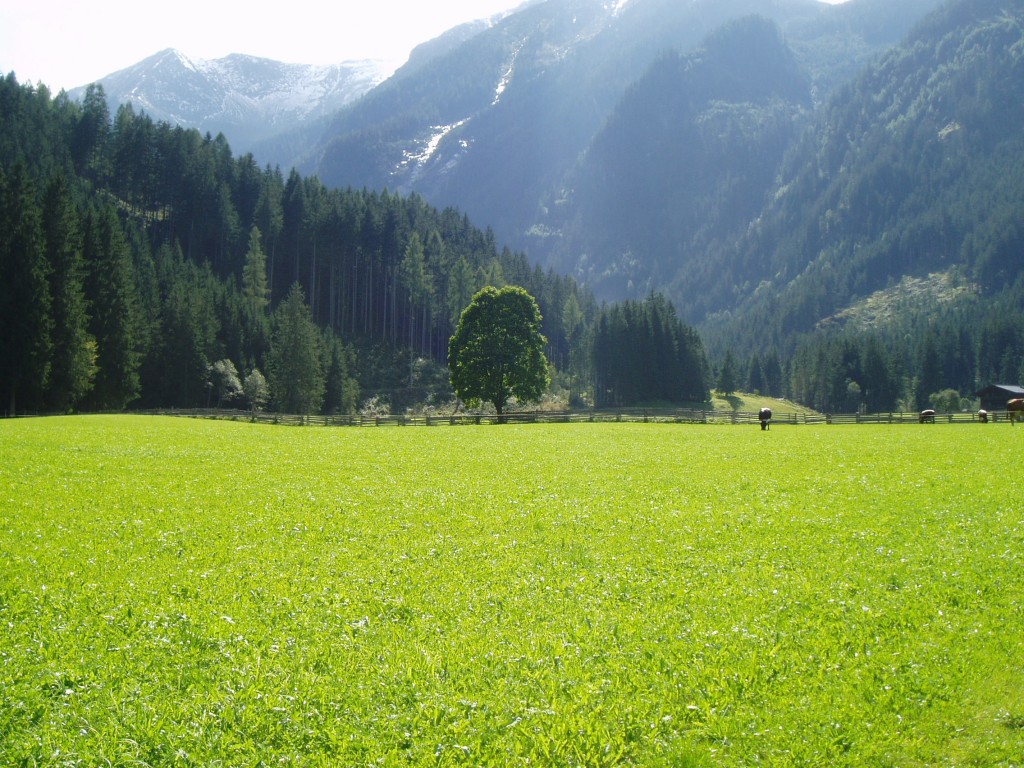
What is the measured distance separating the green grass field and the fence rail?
2087 inches

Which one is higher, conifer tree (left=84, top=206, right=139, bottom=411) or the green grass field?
conifer tree (left=84, top=206, right=139, bottom=411)

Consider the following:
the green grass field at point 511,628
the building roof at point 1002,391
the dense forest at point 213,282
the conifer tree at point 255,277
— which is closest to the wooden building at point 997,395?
the building roof at point 1002,391

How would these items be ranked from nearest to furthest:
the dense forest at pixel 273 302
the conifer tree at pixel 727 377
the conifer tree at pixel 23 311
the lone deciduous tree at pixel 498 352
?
the conifer tree at pixel 23 311
the dense forest at pixel 273 302
the lone deciduous tree at pixel 498 352
the conifer tree at pixel 727 377

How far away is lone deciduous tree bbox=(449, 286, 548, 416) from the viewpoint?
8062 centimetres

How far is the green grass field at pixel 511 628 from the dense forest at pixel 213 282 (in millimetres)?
55378

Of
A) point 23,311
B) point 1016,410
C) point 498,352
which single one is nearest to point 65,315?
point 23,311

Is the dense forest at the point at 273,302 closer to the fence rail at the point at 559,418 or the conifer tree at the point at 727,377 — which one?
the conifer tree at the point at 727,377

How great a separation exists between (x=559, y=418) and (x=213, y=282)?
67888mm

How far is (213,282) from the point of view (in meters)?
113

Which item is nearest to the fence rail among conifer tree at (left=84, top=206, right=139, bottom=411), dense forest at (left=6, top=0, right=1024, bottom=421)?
conifer tree at (left=84, top=206, right=139, bottom=411)

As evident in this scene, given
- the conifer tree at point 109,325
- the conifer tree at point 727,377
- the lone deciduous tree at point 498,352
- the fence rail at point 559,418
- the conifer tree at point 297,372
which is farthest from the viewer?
the conifer tree at point 727,377

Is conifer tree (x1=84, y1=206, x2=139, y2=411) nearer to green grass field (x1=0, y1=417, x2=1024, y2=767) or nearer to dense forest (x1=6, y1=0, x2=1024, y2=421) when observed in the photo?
dense forest (x1=6, y1=0, x2=1024, y2=421)

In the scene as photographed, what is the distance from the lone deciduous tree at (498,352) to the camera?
80625 millimetres

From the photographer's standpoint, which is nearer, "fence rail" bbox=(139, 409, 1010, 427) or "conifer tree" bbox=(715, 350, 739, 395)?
"fence rail" bbox=(139, 409, 1010, 427)
